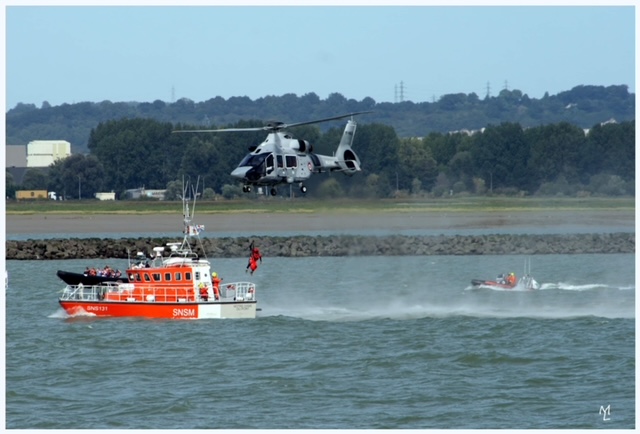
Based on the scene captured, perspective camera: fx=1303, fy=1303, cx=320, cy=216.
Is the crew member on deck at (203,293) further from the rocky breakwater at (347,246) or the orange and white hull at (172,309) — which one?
the rocky breakwater at (347,246)

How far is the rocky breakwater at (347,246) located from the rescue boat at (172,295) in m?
29.0

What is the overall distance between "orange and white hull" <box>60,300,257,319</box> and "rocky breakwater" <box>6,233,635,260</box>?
28.9 meters

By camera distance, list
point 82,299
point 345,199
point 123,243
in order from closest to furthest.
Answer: point 82,299
point 345,199
point 123,243

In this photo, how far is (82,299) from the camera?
43.8 metres

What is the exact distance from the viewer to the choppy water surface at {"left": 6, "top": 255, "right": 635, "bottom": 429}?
28.9 m

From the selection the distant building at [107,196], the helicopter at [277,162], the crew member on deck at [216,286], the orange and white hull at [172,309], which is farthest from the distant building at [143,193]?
the helicopter at [277,162]

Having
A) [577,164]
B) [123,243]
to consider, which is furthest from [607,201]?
[123,243]

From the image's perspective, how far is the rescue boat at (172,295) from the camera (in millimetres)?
42812

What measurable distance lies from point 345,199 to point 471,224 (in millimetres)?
50633

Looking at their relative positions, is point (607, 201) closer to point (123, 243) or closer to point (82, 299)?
point (123, 243)

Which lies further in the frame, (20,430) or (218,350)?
(218,350)

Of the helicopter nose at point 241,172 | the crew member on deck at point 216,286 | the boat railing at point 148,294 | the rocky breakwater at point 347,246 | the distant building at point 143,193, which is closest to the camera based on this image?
the helicopter nose at point 241,172

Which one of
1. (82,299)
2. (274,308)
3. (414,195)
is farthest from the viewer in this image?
(414,195)

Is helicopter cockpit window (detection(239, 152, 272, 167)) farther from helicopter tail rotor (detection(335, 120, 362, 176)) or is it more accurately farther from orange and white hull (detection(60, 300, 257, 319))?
orange and white hull (detection(60, 300, 257, 319))
